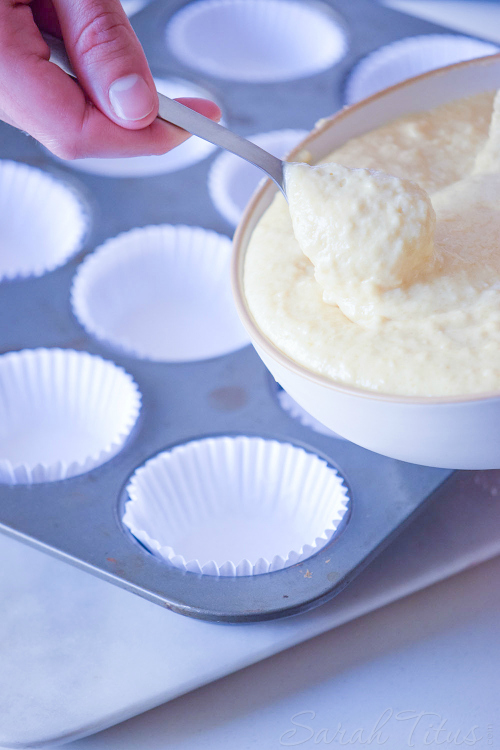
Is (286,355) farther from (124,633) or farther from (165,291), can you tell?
(165,291)

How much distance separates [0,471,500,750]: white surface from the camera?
4.21 ft

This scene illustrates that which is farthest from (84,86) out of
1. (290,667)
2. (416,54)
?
(416,54)

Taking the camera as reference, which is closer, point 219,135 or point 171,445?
point 219,135

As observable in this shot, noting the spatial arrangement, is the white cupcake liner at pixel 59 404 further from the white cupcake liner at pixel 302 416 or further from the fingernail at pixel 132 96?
the fingernail at pixel 132 96

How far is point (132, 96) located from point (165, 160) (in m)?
1.20

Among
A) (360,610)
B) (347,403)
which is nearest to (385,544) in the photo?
(360,610)

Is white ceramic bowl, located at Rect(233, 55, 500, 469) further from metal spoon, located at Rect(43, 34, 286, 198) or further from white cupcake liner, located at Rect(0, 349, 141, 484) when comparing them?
white cupcake liner, located at Rect(0, 349, 141, 484)

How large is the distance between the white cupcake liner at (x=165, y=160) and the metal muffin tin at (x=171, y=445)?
70 millimetres

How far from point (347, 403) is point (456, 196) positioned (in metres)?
0.51

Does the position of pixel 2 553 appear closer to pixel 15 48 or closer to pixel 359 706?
pixel 359 706

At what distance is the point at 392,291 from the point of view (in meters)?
1.26

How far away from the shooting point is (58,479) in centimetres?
158

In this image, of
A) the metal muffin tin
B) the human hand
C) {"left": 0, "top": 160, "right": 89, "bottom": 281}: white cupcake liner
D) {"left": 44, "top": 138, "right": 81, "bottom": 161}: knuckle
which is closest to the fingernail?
the human hand

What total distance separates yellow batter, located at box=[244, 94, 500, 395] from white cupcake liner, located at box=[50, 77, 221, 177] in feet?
3.39
